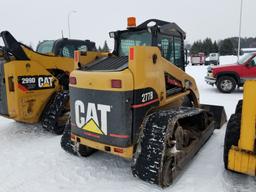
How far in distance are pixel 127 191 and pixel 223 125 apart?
11.4 ft

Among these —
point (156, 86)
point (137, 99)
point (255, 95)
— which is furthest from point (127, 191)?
point (255, 95)

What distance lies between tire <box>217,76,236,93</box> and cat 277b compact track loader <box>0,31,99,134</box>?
289 inches

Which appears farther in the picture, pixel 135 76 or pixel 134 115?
pixel 134 115

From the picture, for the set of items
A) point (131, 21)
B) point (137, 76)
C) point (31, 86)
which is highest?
point (131, 21)

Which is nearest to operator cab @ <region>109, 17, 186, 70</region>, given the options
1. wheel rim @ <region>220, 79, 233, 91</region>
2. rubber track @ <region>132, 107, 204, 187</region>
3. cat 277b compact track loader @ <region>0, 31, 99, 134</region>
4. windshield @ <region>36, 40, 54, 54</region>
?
rubber track @ <region>132, 107, 204, 187</region>

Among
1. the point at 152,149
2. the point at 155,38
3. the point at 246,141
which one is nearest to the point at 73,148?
the point at 152,149

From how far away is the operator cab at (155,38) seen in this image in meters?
4.34

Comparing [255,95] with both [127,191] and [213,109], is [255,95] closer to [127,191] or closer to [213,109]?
[127,191]

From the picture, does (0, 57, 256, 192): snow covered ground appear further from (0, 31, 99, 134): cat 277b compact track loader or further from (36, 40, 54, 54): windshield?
(36, 40, 54, 54): windshield

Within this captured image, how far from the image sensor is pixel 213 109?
5914 mm

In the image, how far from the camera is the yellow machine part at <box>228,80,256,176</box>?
9.84 ft

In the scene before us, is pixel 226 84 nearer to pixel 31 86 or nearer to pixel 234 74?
pixel 234 74

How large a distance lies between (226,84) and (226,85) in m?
0.04

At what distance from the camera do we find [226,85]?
36.4ft
